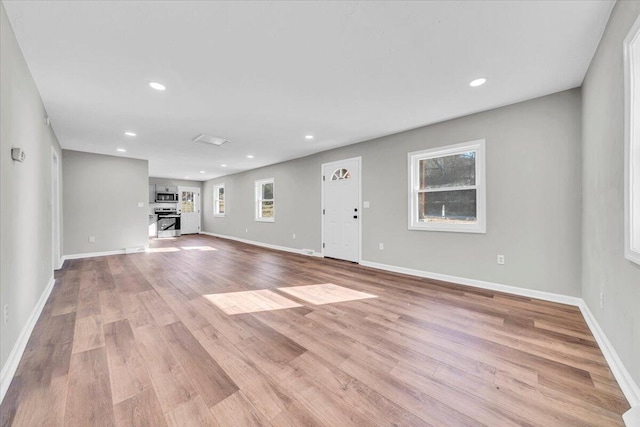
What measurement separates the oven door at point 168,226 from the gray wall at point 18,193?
6.99 meters

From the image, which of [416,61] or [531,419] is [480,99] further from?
[531,419]

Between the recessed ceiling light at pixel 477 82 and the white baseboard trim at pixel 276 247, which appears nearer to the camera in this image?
the recessed ceiling light at pixel 477 82

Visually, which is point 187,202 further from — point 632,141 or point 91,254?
point 632,141

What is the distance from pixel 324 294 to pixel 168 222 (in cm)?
861

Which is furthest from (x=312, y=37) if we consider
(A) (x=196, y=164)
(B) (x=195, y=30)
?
(A) (x=196, y=164)

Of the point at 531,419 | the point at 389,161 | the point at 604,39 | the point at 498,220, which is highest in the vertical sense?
the point at 604,39

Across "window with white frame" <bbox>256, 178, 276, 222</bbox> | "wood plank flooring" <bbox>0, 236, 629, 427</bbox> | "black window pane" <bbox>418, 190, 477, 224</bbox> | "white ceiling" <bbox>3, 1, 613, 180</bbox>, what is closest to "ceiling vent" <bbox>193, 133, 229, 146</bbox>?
"white ceiling" <bbox>3, 1, 613, 180</bbox>

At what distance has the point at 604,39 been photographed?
182 centimetres

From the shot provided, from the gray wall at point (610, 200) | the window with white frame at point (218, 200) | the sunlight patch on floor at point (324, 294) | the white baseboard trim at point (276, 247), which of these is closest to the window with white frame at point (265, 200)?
the white baseboard trim at point (276, 247)

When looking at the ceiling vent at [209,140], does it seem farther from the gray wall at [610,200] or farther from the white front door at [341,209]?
the gray wall at [610,200]

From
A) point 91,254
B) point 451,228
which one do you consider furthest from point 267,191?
point 451,228

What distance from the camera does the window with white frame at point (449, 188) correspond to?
3318mm

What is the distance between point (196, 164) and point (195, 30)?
562 cm

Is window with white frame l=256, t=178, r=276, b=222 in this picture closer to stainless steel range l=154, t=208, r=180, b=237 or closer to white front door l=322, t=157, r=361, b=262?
white front door l=322, t=157, r=361, b=262
